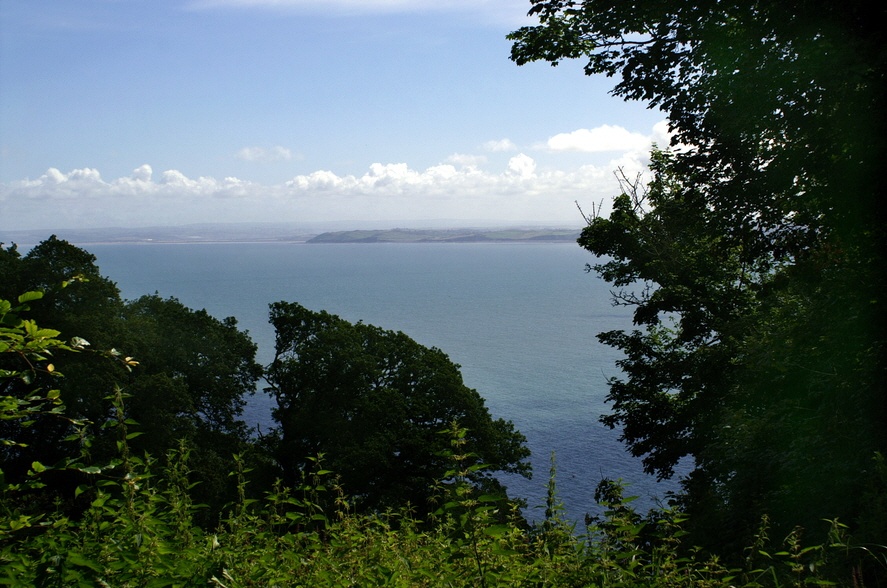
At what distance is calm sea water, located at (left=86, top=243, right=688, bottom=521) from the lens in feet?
134

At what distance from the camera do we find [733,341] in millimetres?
18781

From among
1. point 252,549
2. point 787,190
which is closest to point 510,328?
point 787,190

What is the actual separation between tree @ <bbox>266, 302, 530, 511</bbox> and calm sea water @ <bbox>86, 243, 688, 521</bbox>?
5.15 meters

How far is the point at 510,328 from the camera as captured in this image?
9756 centimetres

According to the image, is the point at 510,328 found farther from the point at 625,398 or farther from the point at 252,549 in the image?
the point at 252,549

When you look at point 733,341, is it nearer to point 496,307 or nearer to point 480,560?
point 480,560

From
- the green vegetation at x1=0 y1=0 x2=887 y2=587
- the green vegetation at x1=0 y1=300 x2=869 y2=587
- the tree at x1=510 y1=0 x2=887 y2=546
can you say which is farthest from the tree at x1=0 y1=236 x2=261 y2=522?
the green vegetation at x1=0 y1=300 x2=869 y2=587

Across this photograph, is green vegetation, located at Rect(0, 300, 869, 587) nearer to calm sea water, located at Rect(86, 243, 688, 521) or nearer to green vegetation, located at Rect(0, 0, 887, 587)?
green vegetation, located at Rect(0, 0, 887, 587)

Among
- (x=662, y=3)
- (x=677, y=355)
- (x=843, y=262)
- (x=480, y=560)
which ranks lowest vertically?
(x=677, y=355)

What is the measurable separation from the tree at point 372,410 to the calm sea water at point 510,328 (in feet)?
16.9

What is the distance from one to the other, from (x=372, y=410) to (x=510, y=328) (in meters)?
69.9

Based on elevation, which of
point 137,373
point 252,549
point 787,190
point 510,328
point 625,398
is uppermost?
point 787,190

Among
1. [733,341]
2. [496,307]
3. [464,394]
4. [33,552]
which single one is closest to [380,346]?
[464,394]

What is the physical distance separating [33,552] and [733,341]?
696 inches
